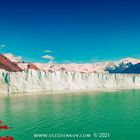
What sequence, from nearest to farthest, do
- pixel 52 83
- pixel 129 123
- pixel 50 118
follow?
1. pixel 129 123
2. pixel 50 118
3. pixel 52 83

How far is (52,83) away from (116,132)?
69441mm

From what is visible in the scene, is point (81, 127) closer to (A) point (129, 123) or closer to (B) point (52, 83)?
(A) point (129, 123)

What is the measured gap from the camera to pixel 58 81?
9862cm

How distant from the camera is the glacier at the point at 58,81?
86.4 metres

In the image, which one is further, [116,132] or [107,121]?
[107,121]

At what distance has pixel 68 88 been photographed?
101188 millimetres

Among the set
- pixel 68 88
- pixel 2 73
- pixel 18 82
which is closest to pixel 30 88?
pixel 18 82

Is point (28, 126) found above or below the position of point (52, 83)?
below

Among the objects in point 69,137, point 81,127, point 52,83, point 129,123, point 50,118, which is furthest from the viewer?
point 52,83

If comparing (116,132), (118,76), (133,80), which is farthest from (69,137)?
(133,80)

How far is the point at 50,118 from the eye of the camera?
120 feet

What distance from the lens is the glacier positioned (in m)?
86.4

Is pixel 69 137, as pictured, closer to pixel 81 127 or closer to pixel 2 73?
pixel 81 127

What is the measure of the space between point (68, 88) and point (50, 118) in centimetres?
6456
